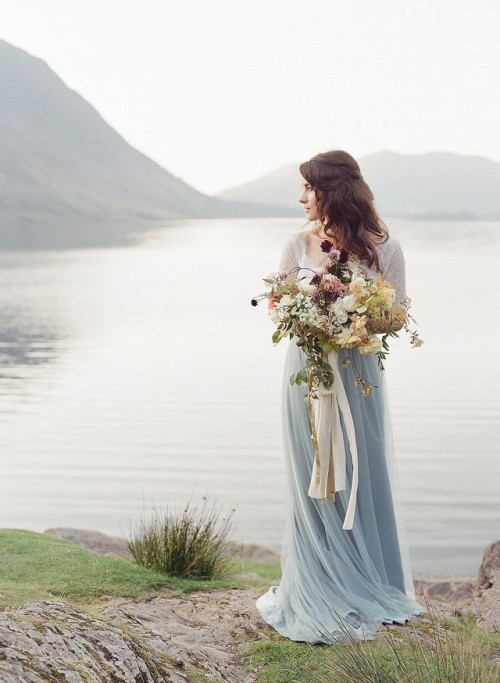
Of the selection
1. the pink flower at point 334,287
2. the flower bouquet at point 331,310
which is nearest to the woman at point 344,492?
the flower bouquet at point 331,310

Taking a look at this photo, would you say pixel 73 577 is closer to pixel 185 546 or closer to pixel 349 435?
pixel 185 546

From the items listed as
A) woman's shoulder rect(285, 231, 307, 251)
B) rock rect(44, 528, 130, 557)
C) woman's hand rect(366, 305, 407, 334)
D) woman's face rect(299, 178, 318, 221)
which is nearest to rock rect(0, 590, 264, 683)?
woman's hand rect(366, 305, 407, 334)

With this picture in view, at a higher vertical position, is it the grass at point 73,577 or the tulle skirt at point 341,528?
the tulle skirt at point 341,528

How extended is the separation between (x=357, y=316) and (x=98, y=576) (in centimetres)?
270

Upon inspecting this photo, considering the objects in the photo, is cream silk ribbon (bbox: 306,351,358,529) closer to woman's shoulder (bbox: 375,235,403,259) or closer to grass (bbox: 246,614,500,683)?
woman's shoulder (bbox: 375,235,403,259)

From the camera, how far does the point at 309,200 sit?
549cm

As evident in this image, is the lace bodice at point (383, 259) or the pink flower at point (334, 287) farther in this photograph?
the lace bodice at point (383, 259)

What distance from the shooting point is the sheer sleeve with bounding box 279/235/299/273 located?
18.4 ft

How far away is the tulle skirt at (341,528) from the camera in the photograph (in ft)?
18.4

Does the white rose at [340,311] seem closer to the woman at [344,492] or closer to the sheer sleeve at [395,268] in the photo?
the woman at [344,492]

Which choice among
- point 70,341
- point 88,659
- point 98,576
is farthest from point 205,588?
point 70,341

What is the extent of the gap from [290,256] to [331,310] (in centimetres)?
57

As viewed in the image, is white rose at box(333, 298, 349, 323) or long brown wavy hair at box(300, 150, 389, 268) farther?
long brown wavy hair at box(300, 150, 389, 268)

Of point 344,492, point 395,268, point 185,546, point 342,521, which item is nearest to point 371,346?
point 395,268
